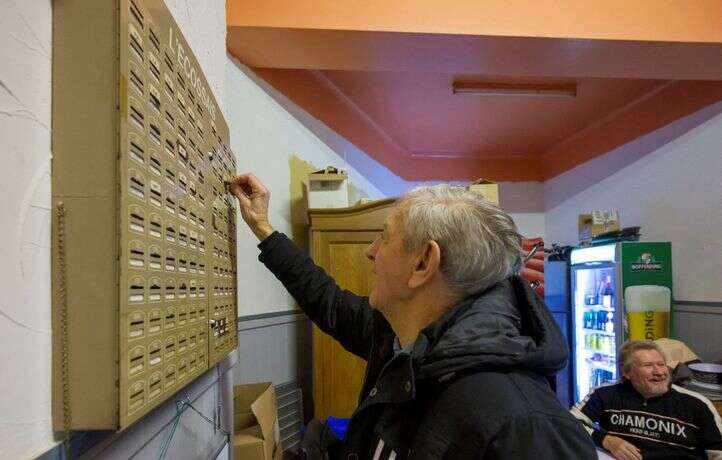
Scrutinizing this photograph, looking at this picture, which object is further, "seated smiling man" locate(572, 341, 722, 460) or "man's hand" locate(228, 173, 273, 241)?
"seated smiling man" locate(572, 341, 722, 460)

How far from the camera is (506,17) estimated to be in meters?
2.60

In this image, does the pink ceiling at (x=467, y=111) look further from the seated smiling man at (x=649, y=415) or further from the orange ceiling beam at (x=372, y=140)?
the seated smiling man at (x=649, y=415)

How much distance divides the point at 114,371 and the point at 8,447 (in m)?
0.12

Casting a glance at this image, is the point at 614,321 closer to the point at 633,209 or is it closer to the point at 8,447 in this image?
the point at 633,209

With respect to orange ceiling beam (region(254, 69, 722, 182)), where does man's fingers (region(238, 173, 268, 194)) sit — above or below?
below

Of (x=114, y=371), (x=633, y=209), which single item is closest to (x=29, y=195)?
(x=114, y=371)

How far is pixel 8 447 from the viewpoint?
1.59ft

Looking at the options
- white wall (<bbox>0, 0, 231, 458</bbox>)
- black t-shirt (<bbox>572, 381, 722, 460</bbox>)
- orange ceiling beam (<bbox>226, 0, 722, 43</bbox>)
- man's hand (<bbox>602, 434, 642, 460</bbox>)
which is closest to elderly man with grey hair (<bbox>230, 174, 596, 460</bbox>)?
white wall (<bbox>0, 0, 231, 458</bbox>)

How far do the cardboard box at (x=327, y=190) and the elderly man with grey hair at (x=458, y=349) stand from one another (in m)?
1.86

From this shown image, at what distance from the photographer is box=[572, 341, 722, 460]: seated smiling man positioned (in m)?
2.63

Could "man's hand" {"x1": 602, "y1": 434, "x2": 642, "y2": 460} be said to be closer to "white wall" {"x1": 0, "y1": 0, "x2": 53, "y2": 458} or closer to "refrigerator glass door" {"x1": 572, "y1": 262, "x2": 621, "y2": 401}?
"refrigerator glass door" {"x1": 572, "y1": 262, "x2": 621, "y2": 401}

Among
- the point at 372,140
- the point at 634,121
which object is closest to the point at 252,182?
the point at 372,140

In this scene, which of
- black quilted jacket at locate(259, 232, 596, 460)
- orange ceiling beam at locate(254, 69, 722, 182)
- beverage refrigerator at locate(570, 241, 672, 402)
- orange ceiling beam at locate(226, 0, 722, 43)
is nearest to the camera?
black quilted jacket at locate(259, 232, 596, 460)

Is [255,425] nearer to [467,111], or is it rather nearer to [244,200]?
[244,200]
